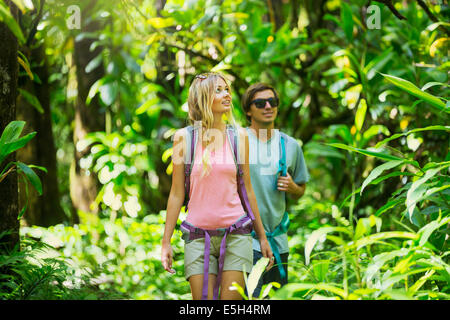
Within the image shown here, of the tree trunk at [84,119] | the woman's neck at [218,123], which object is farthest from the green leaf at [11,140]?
the tree trunk at [84,119]

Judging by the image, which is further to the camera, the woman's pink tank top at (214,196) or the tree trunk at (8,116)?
the tree trunk at (8,116)

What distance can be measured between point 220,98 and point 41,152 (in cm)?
303

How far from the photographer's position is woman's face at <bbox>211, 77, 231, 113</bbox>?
2.21 meters

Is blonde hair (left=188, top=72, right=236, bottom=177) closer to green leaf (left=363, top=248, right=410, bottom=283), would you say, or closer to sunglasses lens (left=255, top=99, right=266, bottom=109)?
sunglasses lens (left=255, top=99, right=266, bottom=109)

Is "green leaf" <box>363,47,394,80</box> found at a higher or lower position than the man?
higher

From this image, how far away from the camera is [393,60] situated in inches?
159

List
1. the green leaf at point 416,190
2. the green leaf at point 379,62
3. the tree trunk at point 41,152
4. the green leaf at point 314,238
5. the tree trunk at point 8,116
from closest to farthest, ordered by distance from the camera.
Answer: the green leaf at point 314,238, the green leaf at point 416,190, the tree trunk at point 8,116, the green leaf at point 379,62, the tree trunk at point 41,152

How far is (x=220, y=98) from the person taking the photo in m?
2.21

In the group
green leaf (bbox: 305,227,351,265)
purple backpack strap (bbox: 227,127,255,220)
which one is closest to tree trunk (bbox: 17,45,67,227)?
purple backpack strap (bbox: 227,127,255,220)

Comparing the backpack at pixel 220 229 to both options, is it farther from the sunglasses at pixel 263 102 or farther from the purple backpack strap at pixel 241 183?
the sunglasses at pixel 263 102

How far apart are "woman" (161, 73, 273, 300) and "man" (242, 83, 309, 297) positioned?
363 millimetres

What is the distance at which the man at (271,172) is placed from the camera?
8.43ft
